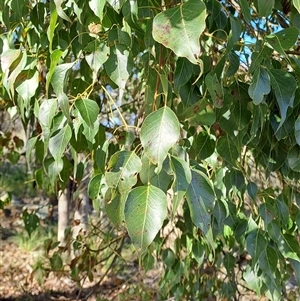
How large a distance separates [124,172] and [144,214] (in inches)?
3.9

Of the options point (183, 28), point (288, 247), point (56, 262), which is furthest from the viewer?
point (56, 262)

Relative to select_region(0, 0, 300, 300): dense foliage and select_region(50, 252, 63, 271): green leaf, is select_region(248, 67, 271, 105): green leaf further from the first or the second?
select_region(50, 252, 63, 271): green leaf

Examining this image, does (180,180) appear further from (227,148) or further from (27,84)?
(27,84)

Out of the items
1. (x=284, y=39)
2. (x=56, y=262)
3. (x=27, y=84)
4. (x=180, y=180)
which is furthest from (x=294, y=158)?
(x=56, y=262)

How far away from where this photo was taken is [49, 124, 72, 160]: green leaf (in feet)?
2.73

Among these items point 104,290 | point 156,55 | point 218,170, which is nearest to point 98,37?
point 156,55

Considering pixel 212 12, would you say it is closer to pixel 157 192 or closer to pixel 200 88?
pixel 200 88

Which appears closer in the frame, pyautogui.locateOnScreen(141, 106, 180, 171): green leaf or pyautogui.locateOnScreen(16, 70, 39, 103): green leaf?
pyautogui.locateOnScreen(141, 106, 180, 171): green leaf

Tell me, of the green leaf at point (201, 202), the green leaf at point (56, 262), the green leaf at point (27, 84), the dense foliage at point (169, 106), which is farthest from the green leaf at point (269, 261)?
the green leaf at point (56, 262)

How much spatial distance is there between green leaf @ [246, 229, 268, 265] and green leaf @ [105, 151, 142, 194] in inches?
17.6

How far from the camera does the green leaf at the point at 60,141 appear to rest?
832mm

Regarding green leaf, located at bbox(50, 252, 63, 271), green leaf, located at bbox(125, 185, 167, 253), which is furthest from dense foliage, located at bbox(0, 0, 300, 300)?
green leaf, located at bbox(50, 252, 63, 271)

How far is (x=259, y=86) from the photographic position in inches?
28.7

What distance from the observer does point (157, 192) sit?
0.65 metres
